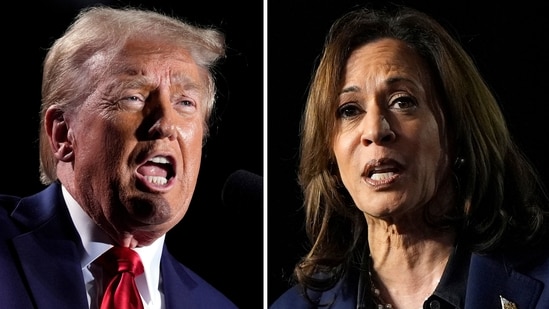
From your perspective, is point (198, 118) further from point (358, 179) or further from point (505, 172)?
point (505, 172)

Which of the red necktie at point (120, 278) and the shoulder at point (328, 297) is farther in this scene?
the shoulder at point (328, 297)

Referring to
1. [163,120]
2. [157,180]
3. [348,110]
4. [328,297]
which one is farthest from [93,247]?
[348,110]

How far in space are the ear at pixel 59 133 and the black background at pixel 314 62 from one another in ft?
2.01

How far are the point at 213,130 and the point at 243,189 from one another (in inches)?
8.2

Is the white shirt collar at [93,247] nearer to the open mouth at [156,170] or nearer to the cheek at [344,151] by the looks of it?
the open mouth at [156,170]

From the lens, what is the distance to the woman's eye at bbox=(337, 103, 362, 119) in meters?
2.56

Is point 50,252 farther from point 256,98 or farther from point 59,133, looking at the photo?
point 256,98

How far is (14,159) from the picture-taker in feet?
8.49

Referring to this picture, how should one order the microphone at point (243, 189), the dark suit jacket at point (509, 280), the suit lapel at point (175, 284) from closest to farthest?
the dark suit jacket at point (509, 280), the suit lapel at point (175, 284), the microphone at point (243, 189)

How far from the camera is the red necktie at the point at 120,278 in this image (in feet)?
8.09

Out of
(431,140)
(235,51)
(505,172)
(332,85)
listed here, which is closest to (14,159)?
(235,51)

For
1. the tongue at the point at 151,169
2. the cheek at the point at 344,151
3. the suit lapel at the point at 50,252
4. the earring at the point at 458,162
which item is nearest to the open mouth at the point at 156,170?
the tongue at the point at 151,169

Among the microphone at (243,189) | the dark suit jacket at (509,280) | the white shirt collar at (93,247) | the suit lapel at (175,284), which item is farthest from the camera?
the microphone at (243,189)

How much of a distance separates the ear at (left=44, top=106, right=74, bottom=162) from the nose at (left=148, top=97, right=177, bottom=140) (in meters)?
0.23
